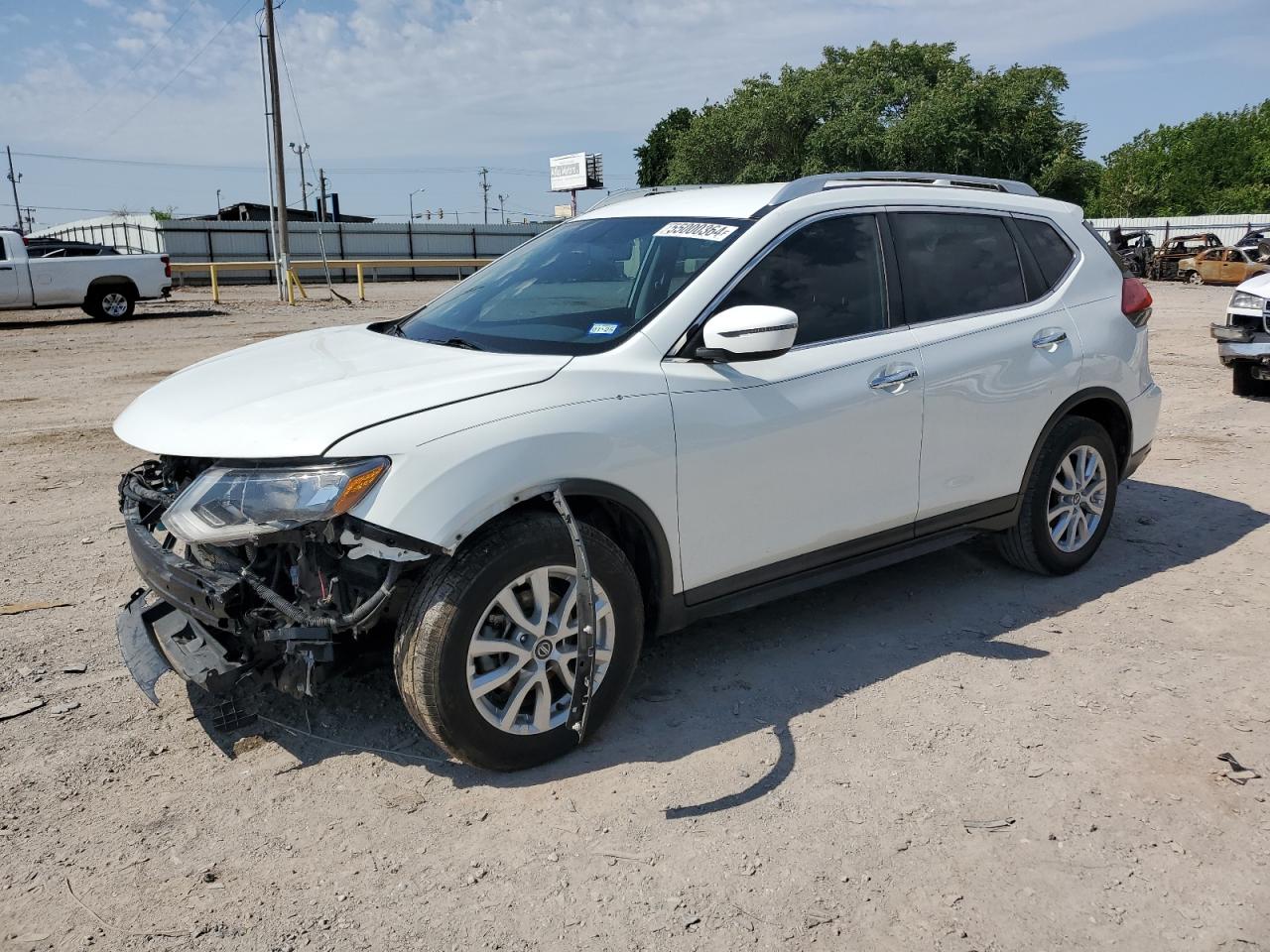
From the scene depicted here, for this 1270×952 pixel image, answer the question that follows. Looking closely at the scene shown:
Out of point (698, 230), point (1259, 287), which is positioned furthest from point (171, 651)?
point (1259, 287)

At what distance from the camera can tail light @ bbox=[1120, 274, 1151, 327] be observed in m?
5.15

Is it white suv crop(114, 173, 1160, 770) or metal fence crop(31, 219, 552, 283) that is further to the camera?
metal fence crop(31, 219, 552, 283)

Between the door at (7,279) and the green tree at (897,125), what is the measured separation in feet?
112

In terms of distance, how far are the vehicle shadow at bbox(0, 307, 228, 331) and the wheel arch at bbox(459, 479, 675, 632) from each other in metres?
18.8

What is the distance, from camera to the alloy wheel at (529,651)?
125 inches

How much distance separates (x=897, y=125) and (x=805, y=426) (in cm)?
4585

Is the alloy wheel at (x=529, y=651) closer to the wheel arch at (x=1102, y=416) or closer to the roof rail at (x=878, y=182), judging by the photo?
the roof rail at (x=878, y=182)

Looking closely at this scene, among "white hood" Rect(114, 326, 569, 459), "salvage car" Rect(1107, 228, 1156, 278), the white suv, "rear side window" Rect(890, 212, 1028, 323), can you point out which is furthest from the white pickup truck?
"salvage car" Rect(1107, 228, 1156, 278)

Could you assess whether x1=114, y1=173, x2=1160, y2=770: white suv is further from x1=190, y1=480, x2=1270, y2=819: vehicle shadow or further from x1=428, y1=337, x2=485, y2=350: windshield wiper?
x1=190, y1=480, x2=1270, y2=819: vehicle shadow

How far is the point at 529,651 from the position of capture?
3.23 meters

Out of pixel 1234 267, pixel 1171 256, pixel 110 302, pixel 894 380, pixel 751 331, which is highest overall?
pixel 751 331

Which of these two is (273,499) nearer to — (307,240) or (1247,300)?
(1247,300)

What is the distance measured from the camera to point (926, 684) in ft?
13.1

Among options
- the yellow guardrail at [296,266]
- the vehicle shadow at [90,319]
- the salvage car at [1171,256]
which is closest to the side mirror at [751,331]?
the yellow guardrail at [296,266]
